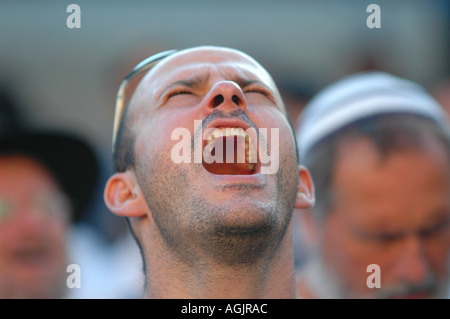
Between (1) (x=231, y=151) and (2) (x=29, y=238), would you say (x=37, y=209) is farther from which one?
(1) (x=231, y=151)

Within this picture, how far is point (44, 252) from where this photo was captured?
13.9ft

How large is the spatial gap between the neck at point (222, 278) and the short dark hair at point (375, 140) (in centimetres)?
151

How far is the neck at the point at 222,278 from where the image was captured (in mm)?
2799

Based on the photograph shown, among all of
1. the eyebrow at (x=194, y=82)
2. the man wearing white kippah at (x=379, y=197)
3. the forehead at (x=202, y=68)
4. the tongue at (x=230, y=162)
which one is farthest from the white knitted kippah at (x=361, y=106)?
the eyebrow at (x=194, y=82)

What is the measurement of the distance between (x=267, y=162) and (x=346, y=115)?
202cm

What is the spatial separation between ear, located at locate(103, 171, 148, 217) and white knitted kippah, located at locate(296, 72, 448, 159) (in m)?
1.90

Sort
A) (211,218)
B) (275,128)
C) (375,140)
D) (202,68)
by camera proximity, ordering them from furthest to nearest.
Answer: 1. (375,140)
2. (202,68)
3. (275,128)
4. (211,218)

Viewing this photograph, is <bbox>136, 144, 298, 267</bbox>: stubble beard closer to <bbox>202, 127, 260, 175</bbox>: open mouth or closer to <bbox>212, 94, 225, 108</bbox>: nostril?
<bbox>202, 127, 260, 175</bbox>: open mouth

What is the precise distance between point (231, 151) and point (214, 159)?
78 mm

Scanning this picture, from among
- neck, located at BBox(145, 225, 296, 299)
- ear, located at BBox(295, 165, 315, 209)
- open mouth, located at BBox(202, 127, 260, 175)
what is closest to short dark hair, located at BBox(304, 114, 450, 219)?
ear, located at BBox(295, 165, 315, 209)

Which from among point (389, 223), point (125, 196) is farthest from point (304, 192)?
point (389, 223)

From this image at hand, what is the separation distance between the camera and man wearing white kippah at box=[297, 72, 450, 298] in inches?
158

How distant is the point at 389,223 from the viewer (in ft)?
13.4
